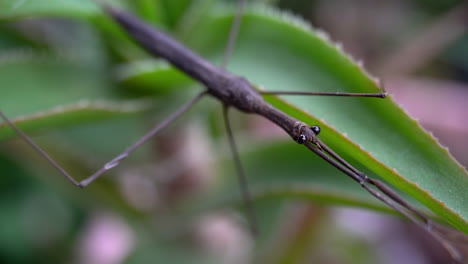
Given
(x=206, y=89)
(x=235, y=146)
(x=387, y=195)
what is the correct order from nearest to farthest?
(x=387, y=195) → (x=206, y=89) → (x=235, y=146)

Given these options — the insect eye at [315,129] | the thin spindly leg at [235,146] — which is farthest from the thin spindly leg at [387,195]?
the thin spindly leg at [235,146]

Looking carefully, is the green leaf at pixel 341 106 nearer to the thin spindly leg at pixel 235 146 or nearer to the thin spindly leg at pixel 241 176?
the thin spindly leg at pixel 235 146

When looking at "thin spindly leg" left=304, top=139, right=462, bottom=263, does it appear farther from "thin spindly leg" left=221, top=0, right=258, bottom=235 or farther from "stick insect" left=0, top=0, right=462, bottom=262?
"thin spindly leg" left=221, top=0, right=258, bottom=235

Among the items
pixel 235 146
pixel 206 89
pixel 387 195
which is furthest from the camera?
pixel 235 146

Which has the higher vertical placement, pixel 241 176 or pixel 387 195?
pixel 387 195

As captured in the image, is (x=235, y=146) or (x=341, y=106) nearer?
(x=341, y=106)

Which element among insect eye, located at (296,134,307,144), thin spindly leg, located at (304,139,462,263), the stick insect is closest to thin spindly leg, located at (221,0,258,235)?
the stick insect

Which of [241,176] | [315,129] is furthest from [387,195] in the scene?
[241,176]

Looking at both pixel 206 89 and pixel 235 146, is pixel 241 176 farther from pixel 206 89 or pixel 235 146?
pixel 206 89

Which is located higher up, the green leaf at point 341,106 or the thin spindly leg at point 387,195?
the green leaf at point 341,106
